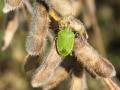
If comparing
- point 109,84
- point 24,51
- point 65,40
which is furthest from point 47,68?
point 24,51

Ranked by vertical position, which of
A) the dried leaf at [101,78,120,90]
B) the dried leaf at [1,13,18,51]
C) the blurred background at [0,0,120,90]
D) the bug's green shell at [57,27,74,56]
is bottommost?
the blurred background at [0,0,120,90]

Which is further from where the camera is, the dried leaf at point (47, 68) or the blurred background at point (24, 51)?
the blurred background at point (24, 51)

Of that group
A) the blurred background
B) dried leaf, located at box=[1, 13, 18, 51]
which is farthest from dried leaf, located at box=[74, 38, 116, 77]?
the blurred background

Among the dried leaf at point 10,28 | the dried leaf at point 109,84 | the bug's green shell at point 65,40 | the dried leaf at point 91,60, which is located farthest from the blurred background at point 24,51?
the bug's green shell at point 65,40

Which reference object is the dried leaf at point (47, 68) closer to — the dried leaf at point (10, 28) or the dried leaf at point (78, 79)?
the dried leaf at point (78, 79)

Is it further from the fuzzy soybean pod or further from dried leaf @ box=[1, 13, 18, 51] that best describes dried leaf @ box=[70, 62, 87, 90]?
dried leaf @ box=[1, 13, 18, 51]
